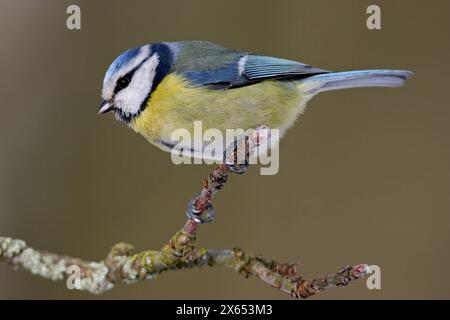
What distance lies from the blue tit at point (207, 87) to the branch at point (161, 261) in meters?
0.32

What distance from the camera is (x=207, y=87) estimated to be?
1.62 m

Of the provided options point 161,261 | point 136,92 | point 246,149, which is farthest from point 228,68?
point 161,261

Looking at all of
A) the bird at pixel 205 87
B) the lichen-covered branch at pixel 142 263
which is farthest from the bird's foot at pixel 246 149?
the bird at pixel 205 87

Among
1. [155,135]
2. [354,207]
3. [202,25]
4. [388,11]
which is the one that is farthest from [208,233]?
[388,11]

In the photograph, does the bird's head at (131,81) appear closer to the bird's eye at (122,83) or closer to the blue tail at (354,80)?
the bird's eye at (122,83)

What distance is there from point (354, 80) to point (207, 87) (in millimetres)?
435

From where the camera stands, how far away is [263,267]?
1211 mm

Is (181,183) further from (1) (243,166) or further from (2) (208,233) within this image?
(1) (243,166)

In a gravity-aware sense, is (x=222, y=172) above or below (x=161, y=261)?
above

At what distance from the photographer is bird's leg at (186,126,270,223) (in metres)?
1.17

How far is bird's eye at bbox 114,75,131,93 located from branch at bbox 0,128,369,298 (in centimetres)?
44

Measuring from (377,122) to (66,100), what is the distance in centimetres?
127

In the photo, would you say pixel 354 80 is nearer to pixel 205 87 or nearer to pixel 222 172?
→ pixel 205 87

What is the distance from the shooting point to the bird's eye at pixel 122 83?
152 cm
